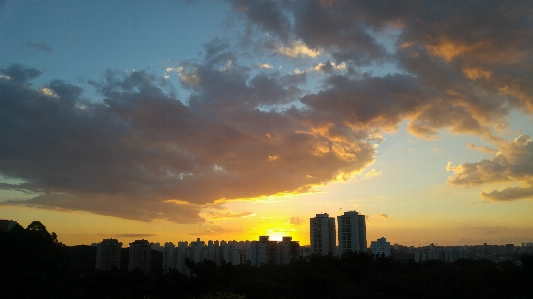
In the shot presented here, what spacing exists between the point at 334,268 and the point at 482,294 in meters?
6.34

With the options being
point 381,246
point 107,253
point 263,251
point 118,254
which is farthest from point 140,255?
point 381,246

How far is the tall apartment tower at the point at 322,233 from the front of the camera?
40438mm

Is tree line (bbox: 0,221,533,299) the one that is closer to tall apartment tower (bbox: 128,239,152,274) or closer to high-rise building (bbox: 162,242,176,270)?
tall apartment tower (bbox: 128,239,152,274)

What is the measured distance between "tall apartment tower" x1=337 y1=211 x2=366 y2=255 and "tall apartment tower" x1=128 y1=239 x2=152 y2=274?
19309mm

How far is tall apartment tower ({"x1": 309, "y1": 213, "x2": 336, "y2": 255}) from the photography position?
4044 cm

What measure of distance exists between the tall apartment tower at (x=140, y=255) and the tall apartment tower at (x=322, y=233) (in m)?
17.8

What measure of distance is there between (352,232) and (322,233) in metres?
4.81

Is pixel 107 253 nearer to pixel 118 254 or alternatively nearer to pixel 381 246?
pixel 118 254

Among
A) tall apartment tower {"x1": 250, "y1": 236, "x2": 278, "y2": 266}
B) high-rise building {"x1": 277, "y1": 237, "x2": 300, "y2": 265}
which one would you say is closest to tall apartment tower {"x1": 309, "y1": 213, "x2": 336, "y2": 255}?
high-rise building {"x1": 277, "y1": 237, "x2": 300, "y2": 265}

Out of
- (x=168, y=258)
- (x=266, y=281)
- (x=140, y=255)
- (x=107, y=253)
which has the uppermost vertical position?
(x=266, y=281)

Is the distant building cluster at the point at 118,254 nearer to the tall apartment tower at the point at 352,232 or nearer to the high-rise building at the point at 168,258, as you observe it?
the high-rise building at the point at 168,258

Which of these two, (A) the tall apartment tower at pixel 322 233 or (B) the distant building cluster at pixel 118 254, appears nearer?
(B) the distant building cluster at pixel 118 254

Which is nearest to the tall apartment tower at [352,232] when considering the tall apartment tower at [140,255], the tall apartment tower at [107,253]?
the tall apartment tower at [140,255]

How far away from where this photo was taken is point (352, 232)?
120ft
